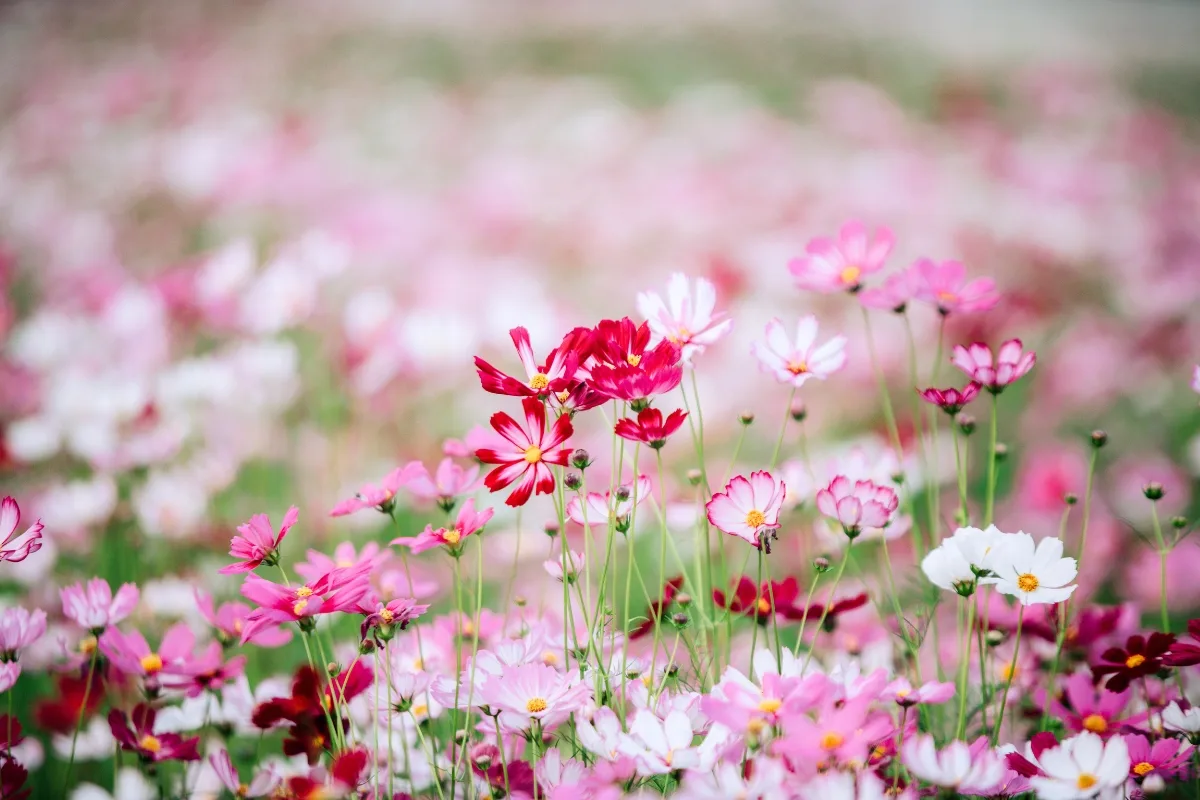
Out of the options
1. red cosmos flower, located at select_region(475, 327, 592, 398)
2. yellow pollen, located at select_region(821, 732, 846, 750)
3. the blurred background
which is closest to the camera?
yellow pollen, located at select_region(821, 732, 846, 750)

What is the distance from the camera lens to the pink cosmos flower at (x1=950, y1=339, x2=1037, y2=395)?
0.70 meters

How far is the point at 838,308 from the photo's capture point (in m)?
2.28

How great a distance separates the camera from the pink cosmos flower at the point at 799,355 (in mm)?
713

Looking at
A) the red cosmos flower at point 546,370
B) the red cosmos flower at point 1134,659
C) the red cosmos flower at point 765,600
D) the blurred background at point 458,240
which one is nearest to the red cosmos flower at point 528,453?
the red cosmos flower at point 546,370

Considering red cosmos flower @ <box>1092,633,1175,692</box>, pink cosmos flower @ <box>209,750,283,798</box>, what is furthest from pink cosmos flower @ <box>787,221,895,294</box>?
pink cosmos flower @ <box>209,750,283,798</box>

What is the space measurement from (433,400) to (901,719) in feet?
5.02

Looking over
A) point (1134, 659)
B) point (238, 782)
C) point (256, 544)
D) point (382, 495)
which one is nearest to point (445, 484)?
point (382, 495)

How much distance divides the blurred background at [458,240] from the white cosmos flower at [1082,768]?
0.96m

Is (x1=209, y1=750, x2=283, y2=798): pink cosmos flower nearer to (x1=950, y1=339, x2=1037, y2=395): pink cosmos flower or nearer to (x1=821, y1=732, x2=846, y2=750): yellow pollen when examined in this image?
(x1=821, y1=732, x2=846, y2=750): yellow pollen

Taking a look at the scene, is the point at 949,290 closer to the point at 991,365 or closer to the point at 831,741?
the point at 991,365

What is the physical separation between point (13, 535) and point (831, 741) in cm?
61

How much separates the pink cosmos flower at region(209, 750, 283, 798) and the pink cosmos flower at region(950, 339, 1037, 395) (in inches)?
25.1

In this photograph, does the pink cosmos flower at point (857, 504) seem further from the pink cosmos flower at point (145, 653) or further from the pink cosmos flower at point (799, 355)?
the pink cosmos flower at point (145, 653)

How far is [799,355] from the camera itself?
2.42 ft
